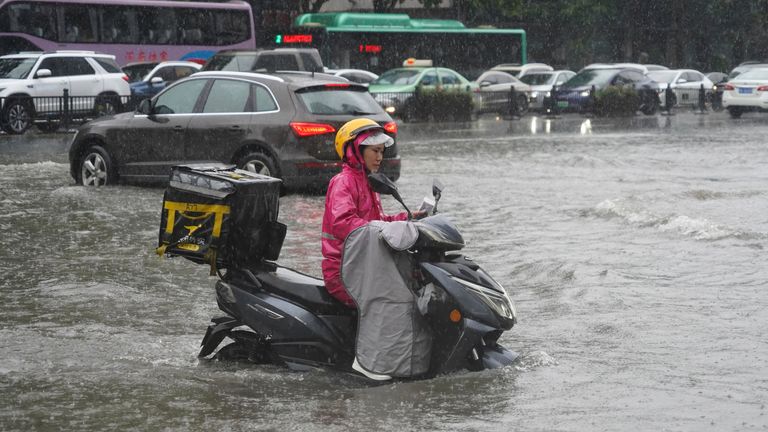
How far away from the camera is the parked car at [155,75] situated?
103 feet

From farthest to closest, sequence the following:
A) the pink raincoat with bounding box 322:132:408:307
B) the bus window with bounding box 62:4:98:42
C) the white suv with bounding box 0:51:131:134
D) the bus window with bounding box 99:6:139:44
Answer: the bus window with bounding box 99:6:139:44
the bus window with bounding box 62:4:98:42
the white suv with bounding box 0:51:131:134
the pink raincoat with bounding box 322:132:408:307

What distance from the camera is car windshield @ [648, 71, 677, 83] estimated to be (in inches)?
1756

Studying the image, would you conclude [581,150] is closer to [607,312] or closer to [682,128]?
[682,128]

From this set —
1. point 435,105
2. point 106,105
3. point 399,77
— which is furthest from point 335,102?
point 399,77

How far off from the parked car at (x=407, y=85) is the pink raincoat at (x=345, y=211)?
88.9 ft

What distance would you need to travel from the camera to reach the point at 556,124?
1358 inches

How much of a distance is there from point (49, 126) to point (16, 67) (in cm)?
193

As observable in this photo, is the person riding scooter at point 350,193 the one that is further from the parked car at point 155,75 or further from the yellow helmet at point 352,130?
the parked car at point 155,75

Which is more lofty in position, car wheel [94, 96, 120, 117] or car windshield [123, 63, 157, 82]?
car windshield [123, 63, 157, 82]

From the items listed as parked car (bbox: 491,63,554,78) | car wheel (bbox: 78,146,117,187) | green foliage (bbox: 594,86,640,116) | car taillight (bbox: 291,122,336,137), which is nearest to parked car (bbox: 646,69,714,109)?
green foliage (bbox: 594,86,640,116)

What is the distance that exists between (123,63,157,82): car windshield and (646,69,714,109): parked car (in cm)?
1733

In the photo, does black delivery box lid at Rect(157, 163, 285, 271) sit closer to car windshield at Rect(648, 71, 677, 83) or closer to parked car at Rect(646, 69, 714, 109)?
parked car at Rect(646, 69, 714, 109)

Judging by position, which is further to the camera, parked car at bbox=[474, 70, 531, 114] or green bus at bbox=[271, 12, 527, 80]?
green bus at bbox=[271, 12, 527, 80]

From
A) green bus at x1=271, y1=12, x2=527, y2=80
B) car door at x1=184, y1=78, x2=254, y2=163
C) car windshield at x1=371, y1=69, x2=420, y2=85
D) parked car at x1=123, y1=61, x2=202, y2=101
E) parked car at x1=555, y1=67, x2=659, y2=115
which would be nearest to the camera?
car door at x1=184, y1=78, x2=254, y2=163
